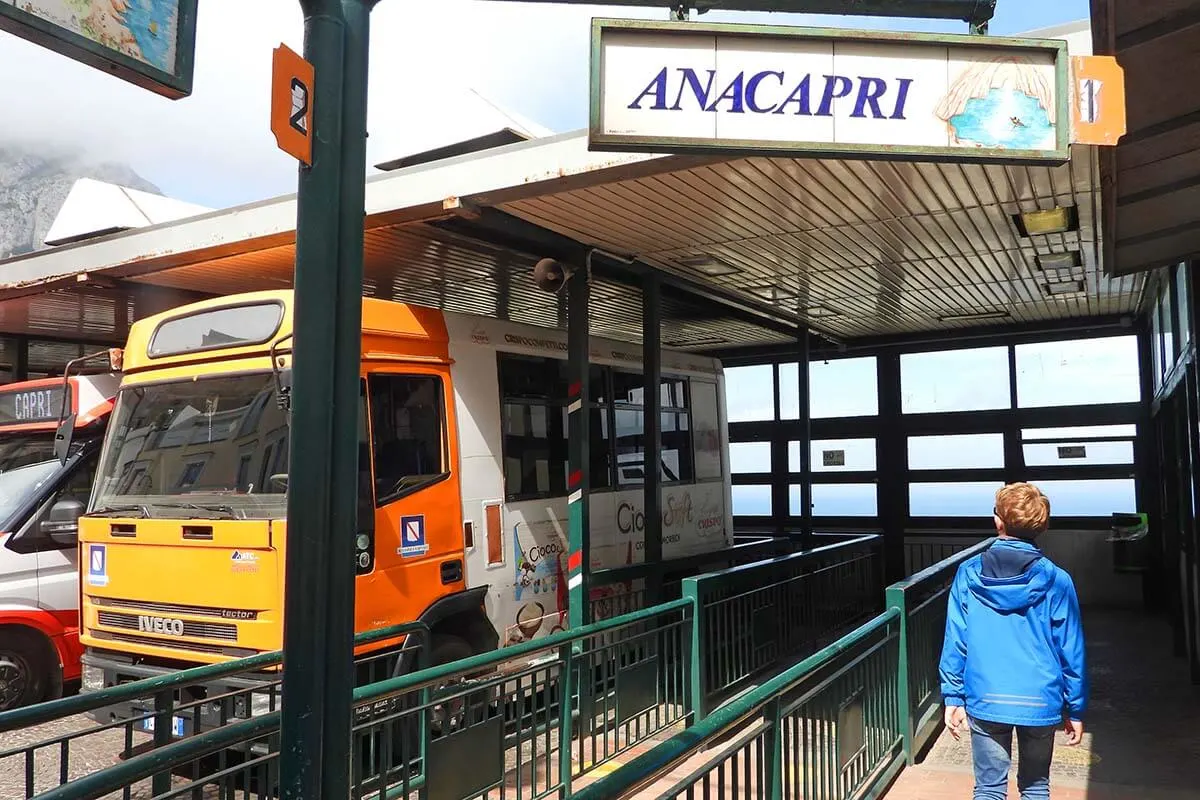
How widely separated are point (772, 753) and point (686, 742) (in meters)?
0.78

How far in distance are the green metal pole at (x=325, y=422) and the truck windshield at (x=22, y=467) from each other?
681 centimetres

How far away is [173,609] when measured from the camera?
549 cm

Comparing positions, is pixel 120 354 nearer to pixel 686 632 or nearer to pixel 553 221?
pixel 553 221

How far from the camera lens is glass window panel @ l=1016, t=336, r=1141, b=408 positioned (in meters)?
11.8

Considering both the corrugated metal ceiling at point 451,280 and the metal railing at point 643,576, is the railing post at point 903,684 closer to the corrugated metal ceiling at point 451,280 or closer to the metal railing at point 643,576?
the metal railing at point 643,576

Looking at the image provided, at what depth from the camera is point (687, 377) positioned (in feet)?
33.0

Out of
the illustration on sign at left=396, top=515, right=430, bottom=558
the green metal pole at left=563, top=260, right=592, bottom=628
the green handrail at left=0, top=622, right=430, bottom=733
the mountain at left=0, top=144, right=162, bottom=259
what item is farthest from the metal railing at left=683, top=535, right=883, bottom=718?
the mountain at left=0, top=144, right=162, bottom=259

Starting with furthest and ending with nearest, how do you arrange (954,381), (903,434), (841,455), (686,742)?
(841,455) → (903,434) → (954,381) → (686,742)

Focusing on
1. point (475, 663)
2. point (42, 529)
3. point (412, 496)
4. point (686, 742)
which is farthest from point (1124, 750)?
point (42, 529)

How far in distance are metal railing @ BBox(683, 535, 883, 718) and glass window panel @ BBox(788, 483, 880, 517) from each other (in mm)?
2642

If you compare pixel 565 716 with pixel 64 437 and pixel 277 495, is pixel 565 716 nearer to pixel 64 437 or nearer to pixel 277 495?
pixel 277 495

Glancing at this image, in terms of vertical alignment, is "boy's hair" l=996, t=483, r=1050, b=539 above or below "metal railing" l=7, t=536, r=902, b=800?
above

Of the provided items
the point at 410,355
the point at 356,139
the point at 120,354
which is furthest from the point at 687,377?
the point at 356,139

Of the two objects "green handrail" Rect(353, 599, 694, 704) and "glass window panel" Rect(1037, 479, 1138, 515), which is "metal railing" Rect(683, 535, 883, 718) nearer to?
"green handrail" Rect(353, 599, 694, 704)
